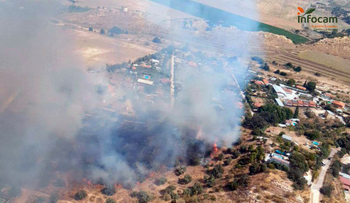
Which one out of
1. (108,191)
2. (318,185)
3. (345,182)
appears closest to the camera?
(108,191)

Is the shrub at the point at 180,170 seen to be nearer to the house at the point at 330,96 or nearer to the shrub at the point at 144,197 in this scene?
the shrub at the point at 144,197

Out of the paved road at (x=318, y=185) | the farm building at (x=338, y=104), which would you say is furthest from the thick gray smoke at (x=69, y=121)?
the farm building at (x=338, y=104)

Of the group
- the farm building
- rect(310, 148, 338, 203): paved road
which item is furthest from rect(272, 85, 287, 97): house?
rect(310, 148, 338, 203): paved road

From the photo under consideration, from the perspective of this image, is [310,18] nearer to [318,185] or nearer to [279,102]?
[279,102]

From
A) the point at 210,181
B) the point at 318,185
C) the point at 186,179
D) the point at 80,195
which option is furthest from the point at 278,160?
the point at 80,195

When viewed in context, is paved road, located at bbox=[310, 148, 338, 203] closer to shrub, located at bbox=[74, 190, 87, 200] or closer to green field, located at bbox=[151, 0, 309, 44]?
shrub, located at bbox=[74, 190, 87, 200]

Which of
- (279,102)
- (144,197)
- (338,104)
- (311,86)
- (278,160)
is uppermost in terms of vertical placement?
(311,86)

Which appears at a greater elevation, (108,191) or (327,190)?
(327,190)
